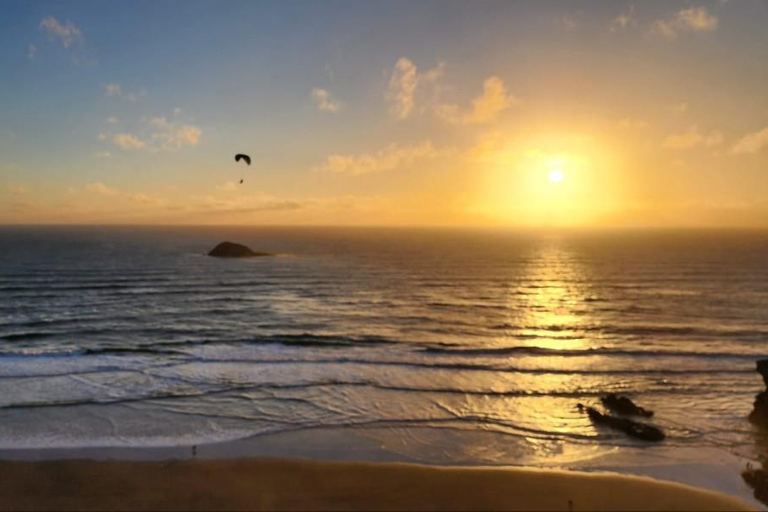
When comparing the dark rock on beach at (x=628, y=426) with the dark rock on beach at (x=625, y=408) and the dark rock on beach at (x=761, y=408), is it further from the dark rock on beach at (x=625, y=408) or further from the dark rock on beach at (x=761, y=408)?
the dark rock on beach at (x=761, y=408)

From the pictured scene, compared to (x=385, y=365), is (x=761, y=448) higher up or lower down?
higher up

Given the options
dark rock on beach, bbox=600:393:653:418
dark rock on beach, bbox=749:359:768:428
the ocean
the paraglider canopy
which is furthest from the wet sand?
the paraglider canopy

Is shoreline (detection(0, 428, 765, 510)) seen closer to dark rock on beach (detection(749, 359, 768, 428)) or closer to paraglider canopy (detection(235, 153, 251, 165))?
dark rock on beach (detection(749, 359, 768, 428))

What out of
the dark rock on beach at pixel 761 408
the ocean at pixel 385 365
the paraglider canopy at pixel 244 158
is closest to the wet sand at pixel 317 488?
the ocean at pixel 385 365

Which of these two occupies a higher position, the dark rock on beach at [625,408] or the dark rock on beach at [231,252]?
the dark rock on beach at [231,252]

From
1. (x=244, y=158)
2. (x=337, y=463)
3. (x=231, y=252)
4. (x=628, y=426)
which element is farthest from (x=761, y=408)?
(x=231, y=252)

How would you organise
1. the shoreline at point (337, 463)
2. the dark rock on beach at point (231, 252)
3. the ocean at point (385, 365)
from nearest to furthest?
the shoreline at point (337, 463) → the ocean at point (385, 365) → the dark rock on beach at point (231, 252)

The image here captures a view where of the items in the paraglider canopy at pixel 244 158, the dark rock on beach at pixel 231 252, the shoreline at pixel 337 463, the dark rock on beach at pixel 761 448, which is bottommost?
the shoreline at pixel 337 463

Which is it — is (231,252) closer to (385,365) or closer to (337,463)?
(385,365)
